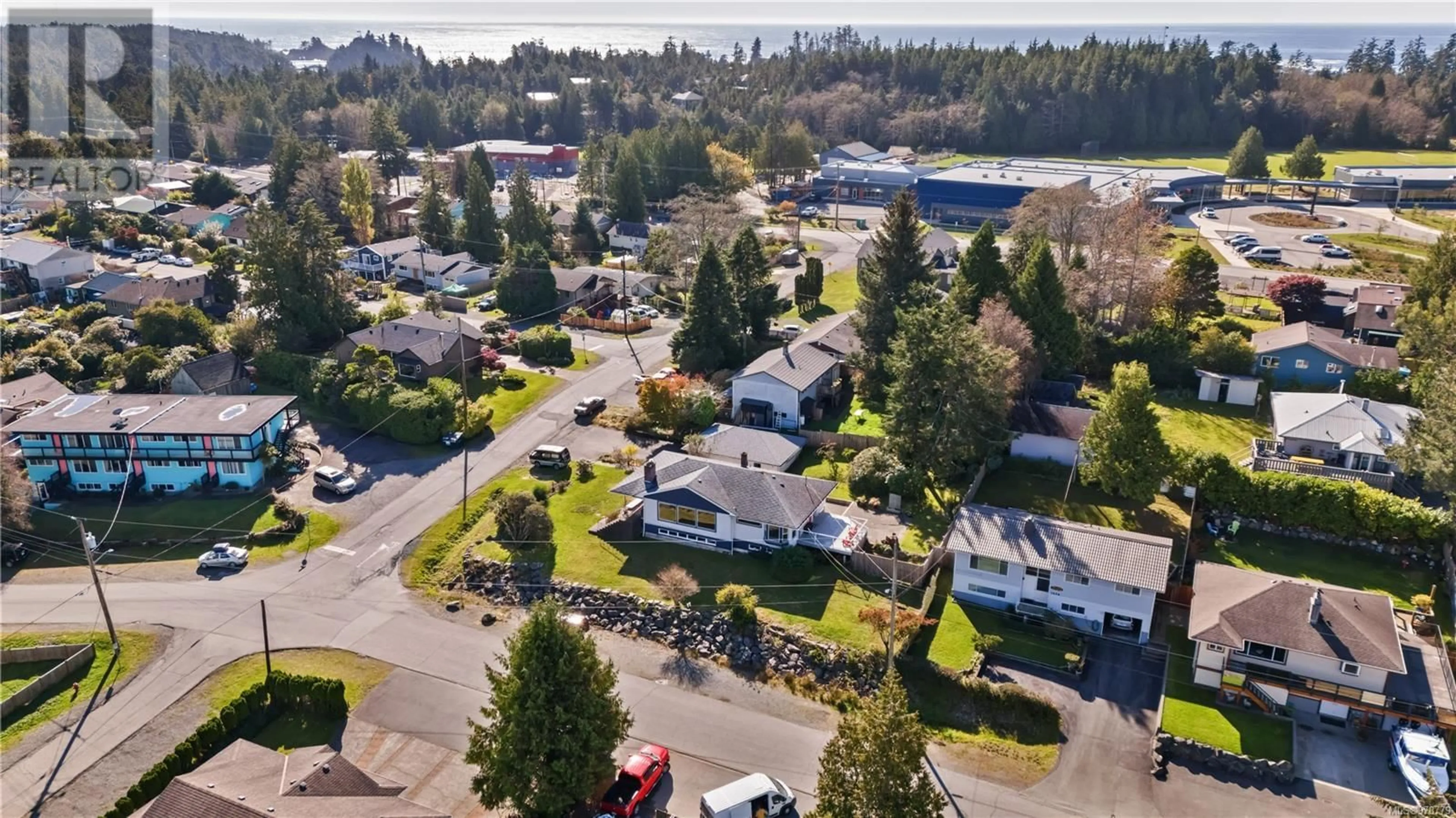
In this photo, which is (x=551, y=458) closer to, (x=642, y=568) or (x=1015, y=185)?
(x=642, y=568)


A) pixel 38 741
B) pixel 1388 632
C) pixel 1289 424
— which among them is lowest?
pixel 38 741

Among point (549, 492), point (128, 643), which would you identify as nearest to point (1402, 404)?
point (549, 492)

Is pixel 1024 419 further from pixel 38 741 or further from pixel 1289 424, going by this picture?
pixel 38 741

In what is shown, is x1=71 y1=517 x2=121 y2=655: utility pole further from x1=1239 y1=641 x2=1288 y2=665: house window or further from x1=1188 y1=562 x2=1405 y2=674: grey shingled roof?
x1=1239 y1=641 x2=1288 y2=665: house window

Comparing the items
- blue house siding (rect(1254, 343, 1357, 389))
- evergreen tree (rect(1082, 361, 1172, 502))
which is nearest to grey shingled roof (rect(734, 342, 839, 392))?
evergreen tree (rect(1082, 361, 1172, 502))

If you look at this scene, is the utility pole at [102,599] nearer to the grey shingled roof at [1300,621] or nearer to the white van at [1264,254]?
the grey shingled roof at [1300,621]

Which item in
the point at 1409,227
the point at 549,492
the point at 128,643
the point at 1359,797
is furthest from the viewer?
the point at 1409,227

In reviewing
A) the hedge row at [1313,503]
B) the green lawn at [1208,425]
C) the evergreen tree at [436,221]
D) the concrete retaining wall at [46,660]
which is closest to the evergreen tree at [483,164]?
the evergreen tree at [436,221]
